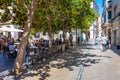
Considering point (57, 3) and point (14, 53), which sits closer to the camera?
point (57, 3)

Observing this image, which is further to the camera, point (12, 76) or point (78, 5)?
point (78, 5)

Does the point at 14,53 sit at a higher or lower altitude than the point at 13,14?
lower

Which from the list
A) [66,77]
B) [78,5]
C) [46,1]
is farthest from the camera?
[78,5]

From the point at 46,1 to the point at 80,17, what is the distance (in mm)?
12676

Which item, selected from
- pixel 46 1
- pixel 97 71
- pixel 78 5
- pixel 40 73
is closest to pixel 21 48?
pixel 40 73

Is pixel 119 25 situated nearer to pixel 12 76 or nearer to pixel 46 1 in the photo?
pixel 46 1

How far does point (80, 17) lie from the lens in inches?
1077

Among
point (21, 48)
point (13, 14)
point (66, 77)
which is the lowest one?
point (66, 77)

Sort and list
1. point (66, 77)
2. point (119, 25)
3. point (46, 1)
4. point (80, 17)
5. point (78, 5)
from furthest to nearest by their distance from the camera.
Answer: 1. point (119, 25)
2. point (80, 17)
3. point (78, 5)
4. point (46, 1)
5. point (66, 77)

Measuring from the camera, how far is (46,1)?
15070mm

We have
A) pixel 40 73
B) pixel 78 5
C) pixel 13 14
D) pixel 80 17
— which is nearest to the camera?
pixel 40 73

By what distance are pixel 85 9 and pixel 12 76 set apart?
48.8 feet

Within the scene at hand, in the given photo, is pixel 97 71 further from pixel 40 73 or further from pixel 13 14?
pixel 13 14

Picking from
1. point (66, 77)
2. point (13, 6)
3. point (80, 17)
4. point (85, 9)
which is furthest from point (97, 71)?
point (80, 17)
